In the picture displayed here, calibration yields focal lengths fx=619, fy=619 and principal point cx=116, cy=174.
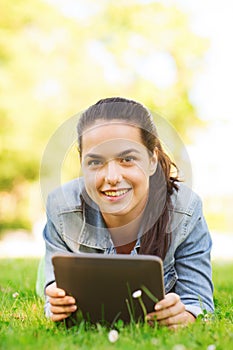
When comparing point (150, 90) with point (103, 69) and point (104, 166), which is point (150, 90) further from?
point (104, 166)

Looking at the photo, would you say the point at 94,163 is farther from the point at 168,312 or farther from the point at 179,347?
the point at 179,347

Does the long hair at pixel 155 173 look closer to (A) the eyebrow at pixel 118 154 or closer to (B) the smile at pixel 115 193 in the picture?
(A) the eyebrow at pixel 118 154

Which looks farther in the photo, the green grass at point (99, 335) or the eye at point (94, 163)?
the eye at point (94, 163)

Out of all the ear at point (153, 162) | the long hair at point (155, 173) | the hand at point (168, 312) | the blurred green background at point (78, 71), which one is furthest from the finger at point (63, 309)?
the blurred green background at point (78, 71)

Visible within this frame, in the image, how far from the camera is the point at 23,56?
1348 centimetres

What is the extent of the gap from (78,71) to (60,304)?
12009 millimetres

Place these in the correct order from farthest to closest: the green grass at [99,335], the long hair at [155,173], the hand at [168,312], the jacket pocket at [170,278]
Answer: the jacket pocket at [170,278]
the long hair at [155,173]
the hand at [168,312]
the green grass at [99,335]

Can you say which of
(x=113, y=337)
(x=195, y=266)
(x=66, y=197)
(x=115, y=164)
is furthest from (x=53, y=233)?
(x=113, y=337)

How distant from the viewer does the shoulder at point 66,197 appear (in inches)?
108

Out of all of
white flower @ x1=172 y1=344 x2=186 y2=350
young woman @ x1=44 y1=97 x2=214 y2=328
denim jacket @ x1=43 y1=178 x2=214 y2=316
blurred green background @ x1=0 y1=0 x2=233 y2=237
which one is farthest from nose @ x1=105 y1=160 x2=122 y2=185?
blurred green background @ x1=0 y1=0 x2=233 y2=237

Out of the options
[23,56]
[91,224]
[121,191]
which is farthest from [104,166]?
[23,56]

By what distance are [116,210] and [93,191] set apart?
14 cm

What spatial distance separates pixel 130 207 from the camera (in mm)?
2576

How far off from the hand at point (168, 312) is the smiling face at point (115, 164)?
0.49 m
